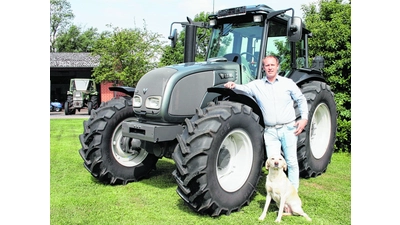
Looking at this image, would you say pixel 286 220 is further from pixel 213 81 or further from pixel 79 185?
pixel 79 185

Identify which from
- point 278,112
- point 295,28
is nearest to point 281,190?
point 278,112

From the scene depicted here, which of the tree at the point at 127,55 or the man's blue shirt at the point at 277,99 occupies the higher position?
the tree at the point at 127,55

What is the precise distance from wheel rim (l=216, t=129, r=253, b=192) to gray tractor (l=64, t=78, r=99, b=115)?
16.3m

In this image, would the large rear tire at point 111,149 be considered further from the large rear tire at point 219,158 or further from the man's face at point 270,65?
the man's face at point 270,65

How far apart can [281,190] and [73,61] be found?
26723 millimetres

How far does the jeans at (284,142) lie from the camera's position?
4082 millimetres

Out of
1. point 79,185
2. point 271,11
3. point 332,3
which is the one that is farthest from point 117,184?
point 332,3

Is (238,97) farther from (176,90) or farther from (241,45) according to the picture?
(241,45)

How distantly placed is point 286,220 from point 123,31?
20.3 meters

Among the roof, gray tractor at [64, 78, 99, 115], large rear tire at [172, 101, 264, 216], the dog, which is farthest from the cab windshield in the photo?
the roof

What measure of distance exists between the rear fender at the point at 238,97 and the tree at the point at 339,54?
3.47m

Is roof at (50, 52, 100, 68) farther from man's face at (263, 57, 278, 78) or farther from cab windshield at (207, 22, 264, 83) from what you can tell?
man's face at (263, 57, 278, 78)

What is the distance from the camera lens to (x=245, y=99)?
14.5 feet

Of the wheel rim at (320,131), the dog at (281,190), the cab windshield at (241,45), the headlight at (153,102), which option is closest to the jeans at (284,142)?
the dog at (281,190)
